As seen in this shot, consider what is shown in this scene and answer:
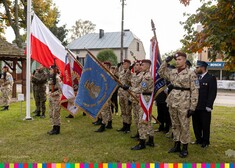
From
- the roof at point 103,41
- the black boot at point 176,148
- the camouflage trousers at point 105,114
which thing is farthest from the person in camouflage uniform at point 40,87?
the roof at point 103,41

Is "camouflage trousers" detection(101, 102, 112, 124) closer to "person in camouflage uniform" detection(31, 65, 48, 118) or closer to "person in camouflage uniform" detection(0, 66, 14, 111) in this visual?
"person in camouflage uniform" detection(31, 65, 48, 118)

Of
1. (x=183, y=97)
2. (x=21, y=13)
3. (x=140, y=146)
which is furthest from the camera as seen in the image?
(x=21, y=13)

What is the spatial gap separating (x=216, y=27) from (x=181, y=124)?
195cm

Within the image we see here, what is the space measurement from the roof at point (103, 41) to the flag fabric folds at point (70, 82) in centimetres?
4046

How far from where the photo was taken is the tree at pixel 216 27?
5.00m

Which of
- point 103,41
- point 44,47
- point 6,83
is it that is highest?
point 103,41

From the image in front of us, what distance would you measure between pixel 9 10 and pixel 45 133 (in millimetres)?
18249

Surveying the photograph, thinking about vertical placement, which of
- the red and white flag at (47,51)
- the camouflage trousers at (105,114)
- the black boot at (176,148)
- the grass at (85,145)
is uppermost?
A: the red and white flag at (47,51)

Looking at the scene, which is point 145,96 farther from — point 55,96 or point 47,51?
point 47,51

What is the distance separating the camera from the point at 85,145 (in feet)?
21.2

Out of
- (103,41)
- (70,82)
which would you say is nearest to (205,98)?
(70,82)

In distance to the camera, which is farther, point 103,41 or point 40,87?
point 103,41

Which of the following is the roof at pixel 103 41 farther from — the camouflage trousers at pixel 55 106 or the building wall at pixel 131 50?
the camouflage trousers at pixel 55 106

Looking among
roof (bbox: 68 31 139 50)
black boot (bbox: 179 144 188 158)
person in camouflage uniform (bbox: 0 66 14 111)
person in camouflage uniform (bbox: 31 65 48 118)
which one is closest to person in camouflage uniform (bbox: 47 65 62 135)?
person in camouflage uniform (bbox: 31 65 48 118)
